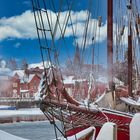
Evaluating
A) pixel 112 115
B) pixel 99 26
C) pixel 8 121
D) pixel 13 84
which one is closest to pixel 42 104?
pixel 112 115

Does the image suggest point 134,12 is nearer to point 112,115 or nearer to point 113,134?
point 112,115

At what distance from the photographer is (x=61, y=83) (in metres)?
4.29

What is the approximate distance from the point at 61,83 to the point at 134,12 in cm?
793

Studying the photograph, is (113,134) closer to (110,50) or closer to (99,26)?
(110,50)

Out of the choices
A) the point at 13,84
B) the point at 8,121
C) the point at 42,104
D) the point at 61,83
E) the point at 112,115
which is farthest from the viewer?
the point at 13,84

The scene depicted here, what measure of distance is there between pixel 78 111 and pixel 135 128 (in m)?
1.12

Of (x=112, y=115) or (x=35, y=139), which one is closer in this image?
(x=112, y=115)

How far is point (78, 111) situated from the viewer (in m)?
4.68

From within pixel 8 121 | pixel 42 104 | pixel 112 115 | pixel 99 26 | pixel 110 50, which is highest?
pixel 99 26

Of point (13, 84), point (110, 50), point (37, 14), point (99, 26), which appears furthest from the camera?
point (13, 84)

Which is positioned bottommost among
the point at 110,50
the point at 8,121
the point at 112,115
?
the point at 8,121

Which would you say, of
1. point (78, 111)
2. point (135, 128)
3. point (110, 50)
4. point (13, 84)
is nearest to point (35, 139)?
point (110, 50)

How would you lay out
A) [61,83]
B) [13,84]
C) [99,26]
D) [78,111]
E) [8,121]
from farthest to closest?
[13,84] < [8,121] < [99,26] < [78,111] < [61,83]

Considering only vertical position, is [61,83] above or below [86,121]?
above
